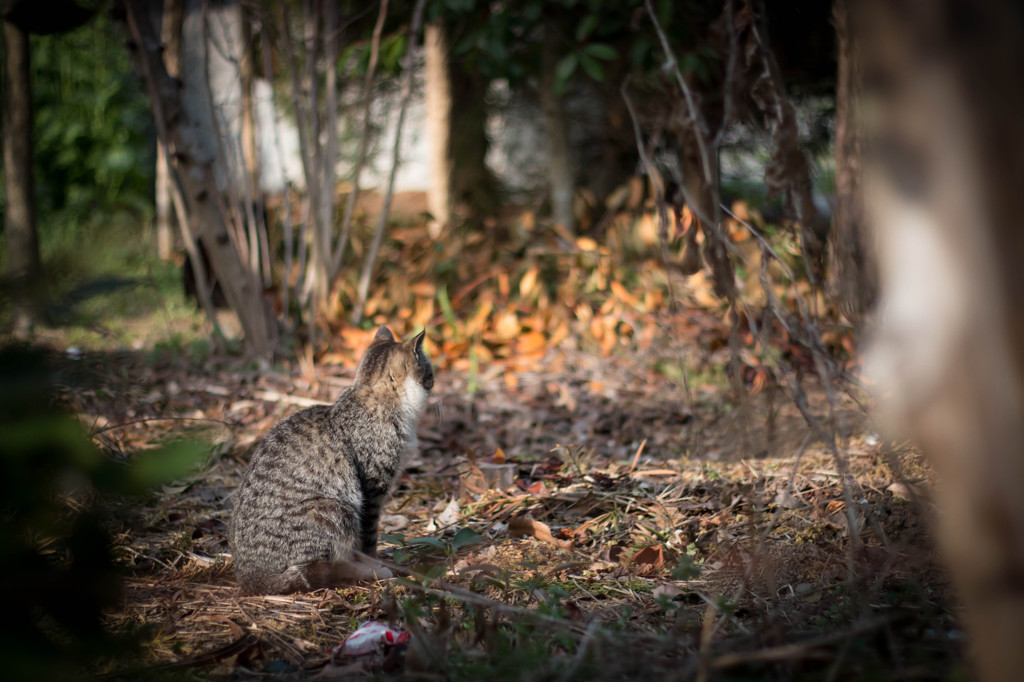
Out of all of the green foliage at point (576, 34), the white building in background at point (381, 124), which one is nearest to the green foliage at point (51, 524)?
the green foliage at point (576, 34)

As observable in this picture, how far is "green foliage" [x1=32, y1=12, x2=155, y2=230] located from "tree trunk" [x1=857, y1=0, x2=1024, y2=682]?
10.6 m

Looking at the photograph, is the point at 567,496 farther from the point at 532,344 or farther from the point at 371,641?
the point at 532,344

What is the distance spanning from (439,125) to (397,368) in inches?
167

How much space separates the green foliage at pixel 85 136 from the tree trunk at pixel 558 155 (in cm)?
640

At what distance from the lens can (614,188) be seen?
298 inches

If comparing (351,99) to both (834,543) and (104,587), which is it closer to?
(834,543)

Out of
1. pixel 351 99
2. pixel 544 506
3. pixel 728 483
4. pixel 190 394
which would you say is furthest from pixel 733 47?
pixel 351 99

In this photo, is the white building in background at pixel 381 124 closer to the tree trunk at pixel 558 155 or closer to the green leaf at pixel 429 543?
the tree trunk at pixel 558 155

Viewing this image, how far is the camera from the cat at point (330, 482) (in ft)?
7.92

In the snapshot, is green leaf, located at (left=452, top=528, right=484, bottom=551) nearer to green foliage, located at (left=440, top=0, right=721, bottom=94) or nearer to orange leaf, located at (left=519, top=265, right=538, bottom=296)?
orange leaf, located at (left=519, top=265, right=538, bottom=296)

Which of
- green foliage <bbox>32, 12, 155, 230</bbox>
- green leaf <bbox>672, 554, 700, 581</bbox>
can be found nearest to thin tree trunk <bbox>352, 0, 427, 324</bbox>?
green leaf <bbox>672, 554, 700, 581</bbox>

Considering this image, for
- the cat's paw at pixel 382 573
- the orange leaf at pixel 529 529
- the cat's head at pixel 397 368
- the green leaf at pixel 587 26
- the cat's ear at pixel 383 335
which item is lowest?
the cat's paw at pixel 382 573

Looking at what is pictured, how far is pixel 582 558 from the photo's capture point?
8.05ft

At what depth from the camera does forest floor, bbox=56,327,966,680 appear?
1.61m
